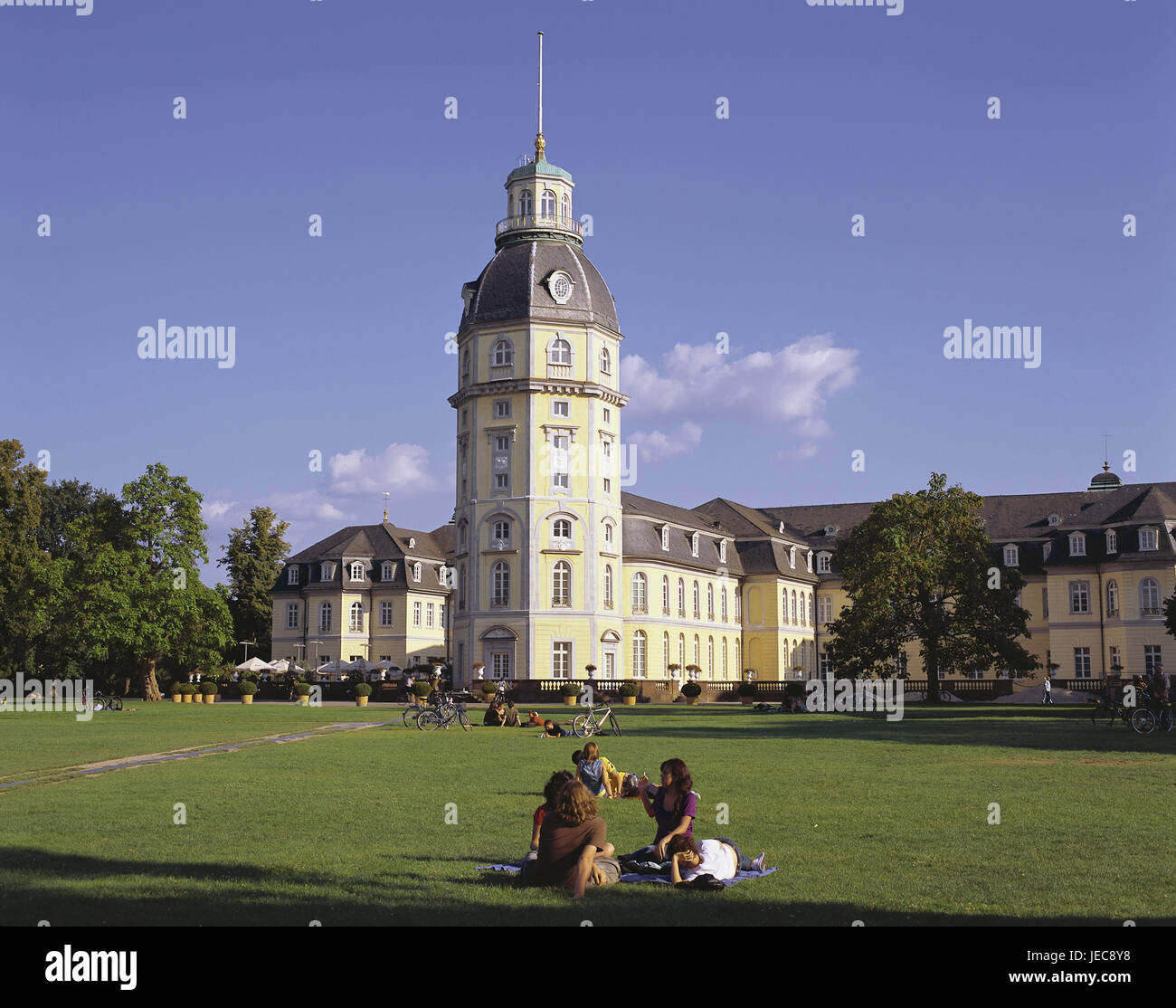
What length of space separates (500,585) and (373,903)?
72.0 metres

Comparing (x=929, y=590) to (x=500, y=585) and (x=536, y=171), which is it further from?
(x=536, y=171)

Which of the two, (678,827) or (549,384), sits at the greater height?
(549,384)

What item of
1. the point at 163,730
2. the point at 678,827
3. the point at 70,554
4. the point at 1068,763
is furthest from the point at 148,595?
the point at 678,827

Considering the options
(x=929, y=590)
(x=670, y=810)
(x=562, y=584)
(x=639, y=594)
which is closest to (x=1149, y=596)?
(x=929, y=590)

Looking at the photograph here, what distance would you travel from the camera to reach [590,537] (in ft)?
274

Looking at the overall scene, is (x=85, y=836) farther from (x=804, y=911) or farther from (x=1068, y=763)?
(x=1068, y=763)

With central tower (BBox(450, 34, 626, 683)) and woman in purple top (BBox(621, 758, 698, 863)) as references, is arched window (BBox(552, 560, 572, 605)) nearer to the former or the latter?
central tower (BBox(450, 34, 626, 683))

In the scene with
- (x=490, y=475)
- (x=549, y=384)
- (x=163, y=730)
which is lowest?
(x=163, y=730)

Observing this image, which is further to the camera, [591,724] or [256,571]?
[256,571]

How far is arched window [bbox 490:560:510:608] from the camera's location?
8262cm
